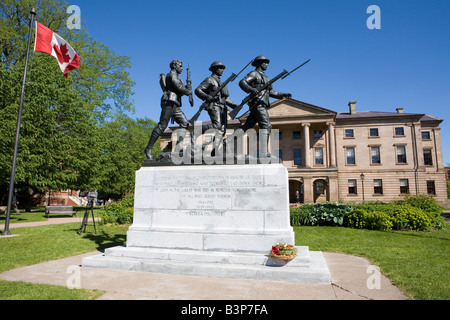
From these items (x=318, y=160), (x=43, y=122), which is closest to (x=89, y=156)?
(x=43, y=122)

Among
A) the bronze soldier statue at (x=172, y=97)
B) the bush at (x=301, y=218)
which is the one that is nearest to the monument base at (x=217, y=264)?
the bronze soldier statue at (x=172, y=97)

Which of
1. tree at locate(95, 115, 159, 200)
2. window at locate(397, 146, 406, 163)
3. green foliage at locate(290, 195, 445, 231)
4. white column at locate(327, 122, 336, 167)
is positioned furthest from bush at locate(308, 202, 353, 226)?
window at locate(397, 146, 406, 163)

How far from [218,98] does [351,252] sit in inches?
247

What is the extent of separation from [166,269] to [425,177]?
55.2 meters

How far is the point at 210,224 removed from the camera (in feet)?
23.9

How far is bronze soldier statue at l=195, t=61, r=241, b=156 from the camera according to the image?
8.59 meters

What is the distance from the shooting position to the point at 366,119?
171 ft

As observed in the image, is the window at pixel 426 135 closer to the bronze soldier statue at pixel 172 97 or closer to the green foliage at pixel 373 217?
the green foliage at pixel 373 217

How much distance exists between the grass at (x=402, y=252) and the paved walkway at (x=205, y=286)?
1.44ft

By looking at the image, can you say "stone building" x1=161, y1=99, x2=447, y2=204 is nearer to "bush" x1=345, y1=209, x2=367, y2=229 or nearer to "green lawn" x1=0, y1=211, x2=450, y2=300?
"bush" x1=345, y1=209, x2=367, y2=229

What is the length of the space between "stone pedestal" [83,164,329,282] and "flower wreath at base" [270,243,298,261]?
244 millimetres

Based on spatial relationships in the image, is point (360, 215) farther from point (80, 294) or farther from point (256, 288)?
point (80, 294)

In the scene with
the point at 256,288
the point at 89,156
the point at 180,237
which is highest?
the point at 89,156

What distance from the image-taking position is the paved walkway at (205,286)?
191 inches
